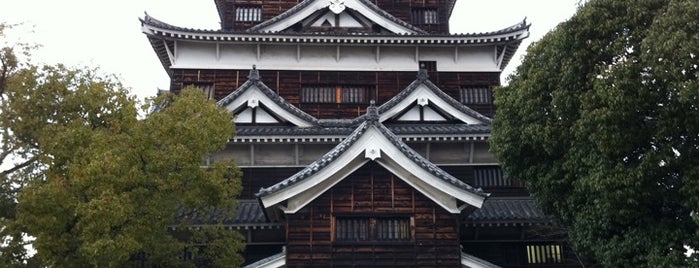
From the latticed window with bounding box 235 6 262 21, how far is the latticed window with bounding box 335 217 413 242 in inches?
→ 471

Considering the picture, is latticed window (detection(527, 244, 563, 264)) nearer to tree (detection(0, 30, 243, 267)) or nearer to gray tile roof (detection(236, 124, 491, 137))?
gray tile roof (detection(236, 124, 491, 137))

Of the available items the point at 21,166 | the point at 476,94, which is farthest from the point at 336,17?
the point at 21,166

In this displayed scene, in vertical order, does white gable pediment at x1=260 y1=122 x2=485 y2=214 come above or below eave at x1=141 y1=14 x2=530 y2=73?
below

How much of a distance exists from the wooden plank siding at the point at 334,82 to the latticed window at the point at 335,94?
183mm

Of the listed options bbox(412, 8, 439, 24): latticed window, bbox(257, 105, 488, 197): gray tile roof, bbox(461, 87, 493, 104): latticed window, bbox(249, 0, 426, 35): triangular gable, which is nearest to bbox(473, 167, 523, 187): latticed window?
bbox(461, 87, 493, 104): latticed window

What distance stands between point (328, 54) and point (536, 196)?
10.4 m

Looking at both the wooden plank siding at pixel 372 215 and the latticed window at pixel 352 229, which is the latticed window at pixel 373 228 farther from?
the wooden plank siding at pixel 372 215

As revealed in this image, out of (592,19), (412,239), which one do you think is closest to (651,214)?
(592,19)

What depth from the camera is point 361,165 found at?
1435 centimetres

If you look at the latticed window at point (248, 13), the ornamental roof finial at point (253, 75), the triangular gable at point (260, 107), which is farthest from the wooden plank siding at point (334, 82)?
→ the latticed window at point (248, 13)

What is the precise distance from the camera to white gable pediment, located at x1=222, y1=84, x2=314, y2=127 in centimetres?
1898

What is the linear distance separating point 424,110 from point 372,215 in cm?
661

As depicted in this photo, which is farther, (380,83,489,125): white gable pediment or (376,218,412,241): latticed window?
(380,83,489,125): white gable pediment

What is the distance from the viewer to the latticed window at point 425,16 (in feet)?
80.0
